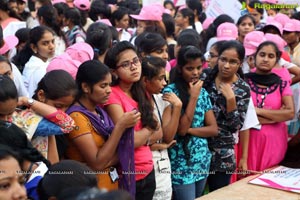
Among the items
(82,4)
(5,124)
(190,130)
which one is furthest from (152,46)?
(82,4)

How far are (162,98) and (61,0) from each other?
3981mm

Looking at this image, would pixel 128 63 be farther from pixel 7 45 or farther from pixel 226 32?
pixel 226 32

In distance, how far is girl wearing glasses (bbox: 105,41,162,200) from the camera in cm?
319

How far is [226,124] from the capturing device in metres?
3.87

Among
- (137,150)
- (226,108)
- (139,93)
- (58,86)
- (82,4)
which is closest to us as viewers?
(58,86)

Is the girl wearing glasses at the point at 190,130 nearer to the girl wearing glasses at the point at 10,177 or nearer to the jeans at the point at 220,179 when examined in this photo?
the jeans at the point at 220,179

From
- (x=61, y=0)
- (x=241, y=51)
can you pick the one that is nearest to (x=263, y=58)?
(x=241, y=51)

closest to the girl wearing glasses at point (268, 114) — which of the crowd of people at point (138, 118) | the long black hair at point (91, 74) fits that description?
the crowd of people at point (138, 118)

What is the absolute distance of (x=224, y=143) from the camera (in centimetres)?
386

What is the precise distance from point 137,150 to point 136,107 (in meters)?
0.28

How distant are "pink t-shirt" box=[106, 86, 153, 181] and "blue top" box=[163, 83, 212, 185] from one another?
14.1 inches

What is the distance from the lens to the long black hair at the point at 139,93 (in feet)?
10.8

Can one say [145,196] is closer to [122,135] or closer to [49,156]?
[122,135]

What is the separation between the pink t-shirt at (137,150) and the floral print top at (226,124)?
74 cm
